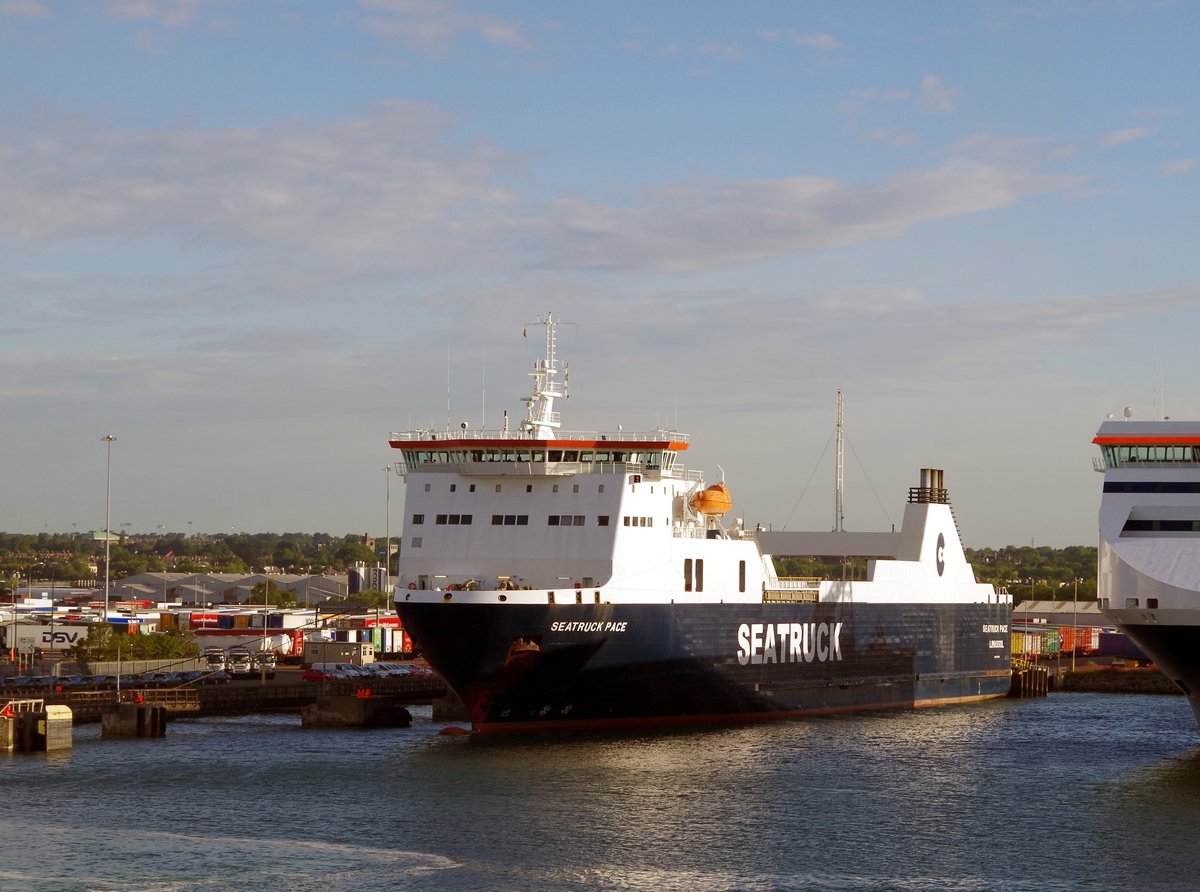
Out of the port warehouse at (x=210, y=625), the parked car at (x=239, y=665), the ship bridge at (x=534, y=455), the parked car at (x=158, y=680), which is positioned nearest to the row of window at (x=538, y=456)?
the ship bridge at (x=534, y=455)

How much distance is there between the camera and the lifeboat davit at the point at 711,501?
5888 cm

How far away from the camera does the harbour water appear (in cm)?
3434

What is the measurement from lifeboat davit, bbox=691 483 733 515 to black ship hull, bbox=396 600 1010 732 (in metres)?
3.64

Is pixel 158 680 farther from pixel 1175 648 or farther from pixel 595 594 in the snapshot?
pixel 1175 648

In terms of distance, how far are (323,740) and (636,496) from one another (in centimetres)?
1350

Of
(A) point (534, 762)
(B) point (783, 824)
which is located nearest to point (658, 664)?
(A) point (534, 762)

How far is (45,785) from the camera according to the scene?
146 feet

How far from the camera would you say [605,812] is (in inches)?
1591

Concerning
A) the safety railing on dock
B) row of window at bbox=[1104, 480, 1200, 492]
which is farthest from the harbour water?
row of window at bbox=[1104, 480, 1200, 492]

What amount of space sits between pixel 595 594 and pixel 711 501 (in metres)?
7.87

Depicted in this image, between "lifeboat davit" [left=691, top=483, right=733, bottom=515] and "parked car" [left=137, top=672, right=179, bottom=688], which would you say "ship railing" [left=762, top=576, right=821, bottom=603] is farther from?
"parked car" [left=137, top=672, right=179, bottom=688]

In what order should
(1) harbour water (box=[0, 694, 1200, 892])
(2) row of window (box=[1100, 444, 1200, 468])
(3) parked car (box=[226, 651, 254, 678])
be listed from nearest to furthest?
1. (1) harbour water (box=[0, 694, 1200, 892])
2. (2) row of window (box=[1100, 444, 1200, 468])
3. (3) parked car (box=[226, 651, 254, 678])

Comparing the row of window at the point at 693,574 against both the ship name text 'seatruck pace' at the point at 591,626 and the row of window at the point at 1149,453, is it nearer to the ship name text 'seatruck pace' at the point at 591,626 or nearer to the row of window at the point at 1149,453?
the ship name text 'seatruck pace' at the point at 591,626

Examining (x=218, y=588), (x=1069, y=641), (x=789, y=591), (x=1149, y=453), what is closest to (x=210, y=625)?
(x=218, y=588)
